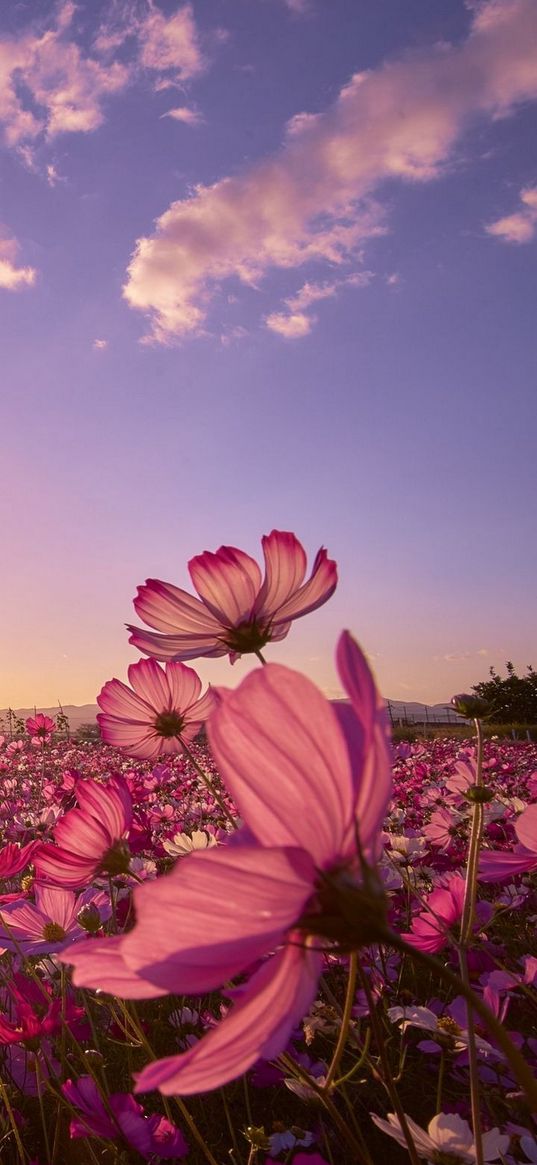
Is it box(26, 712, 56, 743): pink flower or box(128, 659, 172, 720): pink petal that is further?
box(26, 712, 56, 743): pink flower

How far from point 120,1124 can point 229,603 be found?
3.47 ft

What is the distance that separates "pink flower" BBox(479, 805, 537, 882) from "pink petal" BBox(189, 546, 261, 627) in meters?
0.36

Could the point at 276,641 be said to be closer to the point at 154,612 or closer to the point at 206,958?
the point at 154,612

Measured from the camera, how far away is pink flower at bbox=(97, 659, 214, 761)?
1.10 m

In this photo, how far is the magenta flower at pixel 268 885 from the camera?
351 mm

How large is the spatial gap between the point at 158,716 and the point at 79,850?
242 mm

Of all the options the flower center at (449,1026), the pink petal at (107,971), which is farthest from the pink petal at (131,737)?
the flower center at (449,1026)

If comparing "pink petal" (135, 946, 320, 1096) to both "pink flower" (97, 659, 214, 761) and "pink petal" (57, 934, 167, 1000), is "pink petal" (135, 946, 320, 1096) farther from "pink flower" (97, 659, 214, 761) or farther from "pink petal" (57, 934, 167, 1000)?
"pink flower" (97, 659, 214, 761)

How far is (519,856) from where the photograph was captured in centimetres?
70

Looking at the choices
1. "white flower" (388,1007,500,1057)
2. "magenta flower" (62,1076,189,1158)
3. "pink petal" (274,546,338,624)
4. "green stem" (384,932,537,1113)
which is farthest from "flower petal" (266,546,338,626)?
"magenta flower" (62,1076,189,1158)

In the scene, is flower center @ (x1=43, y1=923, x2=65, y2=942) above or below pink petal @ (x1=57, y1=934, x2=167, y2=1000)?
below

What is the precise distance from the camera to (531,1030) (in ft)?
7.27

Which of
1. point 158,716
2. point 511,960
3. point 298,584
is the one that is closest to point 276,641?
point 298,584

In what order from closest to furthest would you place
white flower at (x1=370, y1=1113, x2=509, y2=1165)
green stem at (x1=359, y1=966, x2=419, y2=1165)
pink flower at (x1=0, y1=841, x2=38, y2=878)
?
1. green stem at (x1=359, y1=966, x2=419, y2=1165)
2. white flower at (x1=370, y1=1113, x2=509, y2=1165)
3. pink flower at (x1=0, y1=841, x2=38, y2=878)
